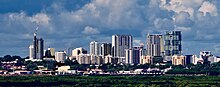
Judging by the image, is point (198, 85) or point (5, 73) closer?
point (198, 85)

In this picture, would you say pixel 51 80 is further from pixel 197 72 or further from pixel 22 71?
pixel 197 72

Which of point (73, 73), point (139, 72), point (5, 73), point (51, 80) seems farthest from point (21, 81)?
point (139, 72)

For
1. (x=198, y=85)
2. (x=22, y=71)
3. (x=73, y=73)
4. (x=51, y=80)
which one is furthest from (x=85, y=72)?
(x=198, y=85)

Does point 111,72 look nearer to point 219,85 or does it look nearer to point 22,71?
point 22,71

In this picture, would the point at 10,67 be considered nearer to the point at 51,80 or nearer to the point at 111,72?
the point at 111,72

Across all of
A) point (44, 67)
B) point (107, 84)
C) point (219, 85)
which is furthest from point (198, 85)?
point (44, 67)

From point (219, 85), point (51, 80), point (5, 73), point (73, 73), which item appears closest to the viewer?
point (219, 85)

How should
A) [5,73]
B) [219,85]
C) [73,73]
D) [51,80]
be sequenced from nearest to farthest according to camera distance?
[219,85] < [51,80] < [5,73] < [73,73]

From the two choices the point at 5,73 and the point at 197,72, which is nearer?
the point at 5,73
